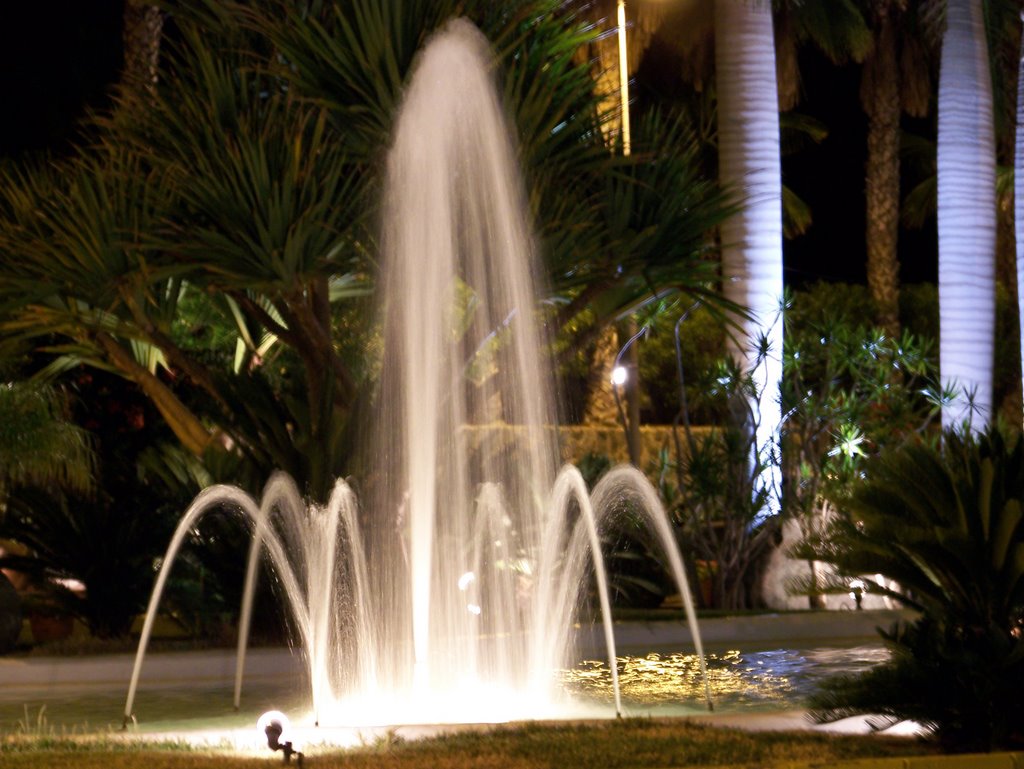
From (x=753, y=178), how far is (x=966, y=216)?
318 cm

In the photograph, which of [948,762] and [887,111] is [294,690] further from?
[887,111]

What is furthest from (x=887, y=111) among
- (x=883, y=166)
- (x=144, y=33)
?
(x=144, y=33)

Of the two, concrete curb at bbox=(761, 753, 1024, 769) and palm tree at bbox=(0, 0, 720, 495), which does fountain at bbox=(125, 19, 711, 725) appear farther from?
concrete curb at bbox=(761, 753, 1024, 769)

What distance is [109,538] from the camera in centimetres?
1304

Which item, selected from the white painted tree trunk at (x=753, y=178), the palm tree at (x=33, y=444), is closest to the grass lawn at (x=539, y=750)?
the palm tree at (x=33, y=444)

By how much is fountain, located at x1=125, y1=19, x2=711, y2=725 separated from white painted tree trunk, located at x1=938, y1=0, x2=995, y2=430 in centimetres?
694

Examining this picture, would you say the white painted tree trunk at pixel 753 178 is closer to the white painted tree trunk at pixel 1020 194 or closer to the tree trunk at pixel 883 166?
the white painted tree trunk at pixel 1020 194

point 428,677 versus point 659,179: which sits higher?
point 659,179

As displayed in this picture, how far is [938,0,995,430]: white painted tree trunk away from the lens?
19094 mm

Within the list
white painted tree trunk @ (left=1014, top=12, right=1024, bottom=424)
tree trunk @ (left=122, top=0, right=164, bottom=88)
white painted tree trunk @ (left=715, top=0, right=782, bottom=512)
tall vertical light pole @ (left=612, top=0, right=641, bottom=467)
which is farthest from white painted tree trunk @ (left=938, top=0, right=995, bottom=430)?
tree trunk @ (left=122, top=0, right=164, bottom=88)

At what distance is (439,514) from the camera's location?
38.1ft

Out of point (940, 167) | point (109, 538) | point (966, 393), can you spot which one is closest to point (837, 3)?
point (940, 167)

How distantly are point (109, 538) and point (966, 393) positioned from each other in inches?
422

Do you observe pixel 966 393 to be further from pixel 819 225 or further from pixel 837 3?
pixel 819 225
